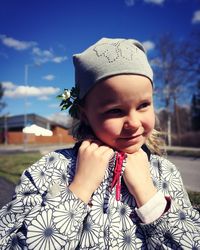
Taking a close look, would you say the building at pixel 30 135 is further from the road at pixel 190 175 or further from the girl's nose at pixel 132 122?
the girl's nose at pixel 132 122

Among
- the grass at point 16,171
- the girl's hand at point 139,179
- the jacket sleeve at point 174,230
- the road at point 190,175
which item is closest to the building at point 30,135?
the grass at point 16,171

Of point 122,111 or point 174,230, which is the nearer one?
point 174,230

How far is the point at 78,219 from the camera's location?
135cm

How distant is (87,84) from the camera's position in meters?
1.64

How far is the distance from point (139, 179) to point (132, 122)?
30 centimetres

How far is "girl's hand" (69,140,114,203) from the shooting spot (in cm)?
143

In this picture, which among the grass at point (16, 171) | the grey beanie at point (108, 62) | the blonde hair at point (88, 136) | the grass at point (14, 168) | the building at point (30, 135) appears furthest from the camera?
the building at point (30, 135)

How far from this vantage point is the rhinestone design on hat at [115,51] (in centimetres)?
161

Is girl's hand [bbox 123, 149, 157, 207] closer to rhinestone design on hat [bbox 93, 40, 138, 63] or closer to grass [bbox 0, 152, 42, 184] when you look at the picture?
rhinestone design on hat [bbox 93, 40, 138, 63]

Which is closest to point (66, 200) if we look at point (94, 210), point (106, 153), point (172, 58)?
point (94, 210)

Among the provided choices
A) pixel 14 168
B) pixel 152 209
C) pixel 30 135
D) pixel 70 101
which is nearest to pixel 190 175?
pixel 14 168

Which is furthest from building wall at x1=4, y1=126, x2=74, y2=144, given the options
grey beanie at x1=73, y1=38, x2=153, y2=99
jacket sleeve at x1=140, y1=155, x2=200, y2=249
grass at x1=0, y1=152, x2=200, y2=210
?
jacket sleeve at x1=140, y1=155, x2=200, y2=249

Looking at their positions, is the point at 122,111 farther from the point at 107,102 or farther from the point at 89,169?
the point at 89,169

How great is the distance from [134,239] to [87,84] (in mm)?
856
